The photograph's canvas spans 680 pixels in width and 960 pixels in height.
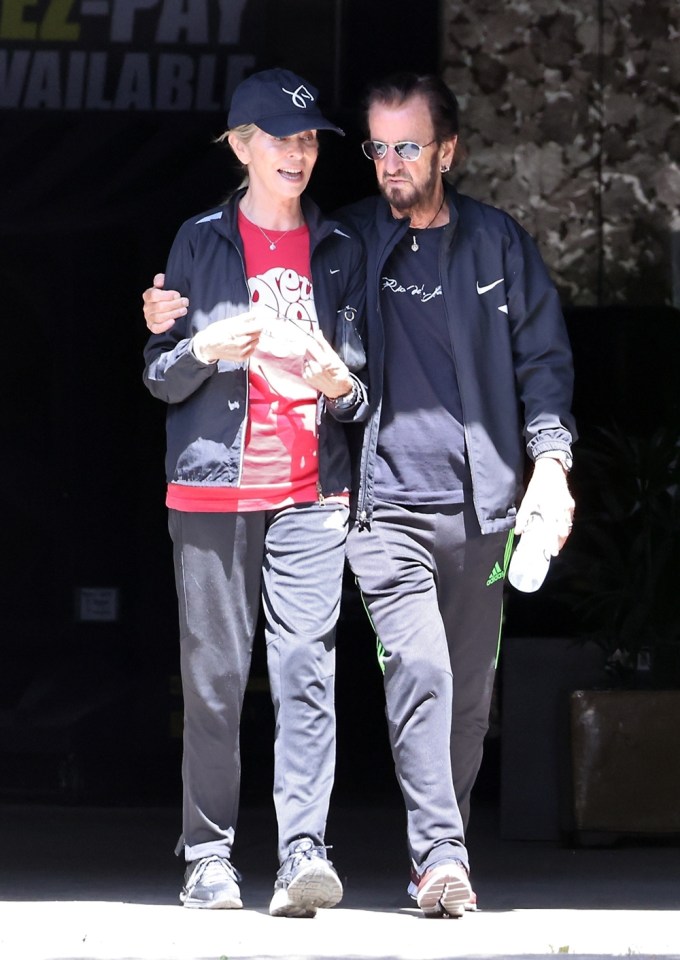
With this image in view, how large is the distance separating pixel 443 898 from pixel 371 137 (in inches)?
74.5

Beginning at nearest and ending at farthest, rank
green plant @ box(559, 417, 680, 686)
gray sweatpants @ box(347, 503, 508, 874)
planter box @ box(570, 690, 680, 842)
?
gray sweatpants @ box(347, 503, 508, 874), planter box @ box(570, 690, 680, 842), green plant @ box(559, 417, 680, 686)

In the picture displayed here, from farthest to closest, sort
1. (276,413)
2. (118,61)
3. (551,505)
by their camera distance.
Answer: (118,61) < (276,413) < (551,505)

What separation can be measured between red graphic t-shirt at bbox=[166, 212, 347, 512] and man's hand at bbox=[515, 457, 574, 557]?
1.72 feet

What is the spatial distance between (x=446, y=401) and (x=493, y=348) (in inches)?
7.0

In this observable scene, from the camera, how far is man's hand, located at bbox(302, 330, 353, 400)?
5.02m

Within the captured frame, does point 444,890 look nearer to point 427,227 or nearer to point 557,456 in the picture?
point 557,456

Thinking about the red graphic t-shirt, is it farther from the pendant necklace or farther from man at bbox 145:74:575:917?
the pendant necklace

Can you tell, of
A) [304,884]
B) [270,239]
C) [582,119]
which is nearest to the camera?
[304,884]

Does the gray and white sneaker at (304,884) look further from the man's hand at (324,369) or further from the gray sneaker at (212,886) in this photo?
the man's hand at (324,369)

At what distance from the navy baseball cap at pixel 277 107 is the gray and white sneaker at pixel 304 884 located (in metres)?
1.73

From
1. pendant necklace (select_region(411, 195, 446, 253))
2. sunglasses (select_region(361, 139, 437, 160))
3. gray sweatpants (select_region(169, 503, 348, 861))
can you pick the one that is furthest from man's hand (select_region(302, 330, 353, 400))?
sunglasses (select_region(361, 139, 437, 160))

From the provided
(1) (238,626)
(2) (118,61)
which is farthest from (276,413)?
(2) (118,61)

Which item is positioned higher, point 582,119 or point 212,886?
point 582,119

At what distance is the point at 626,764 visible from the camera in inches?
260
